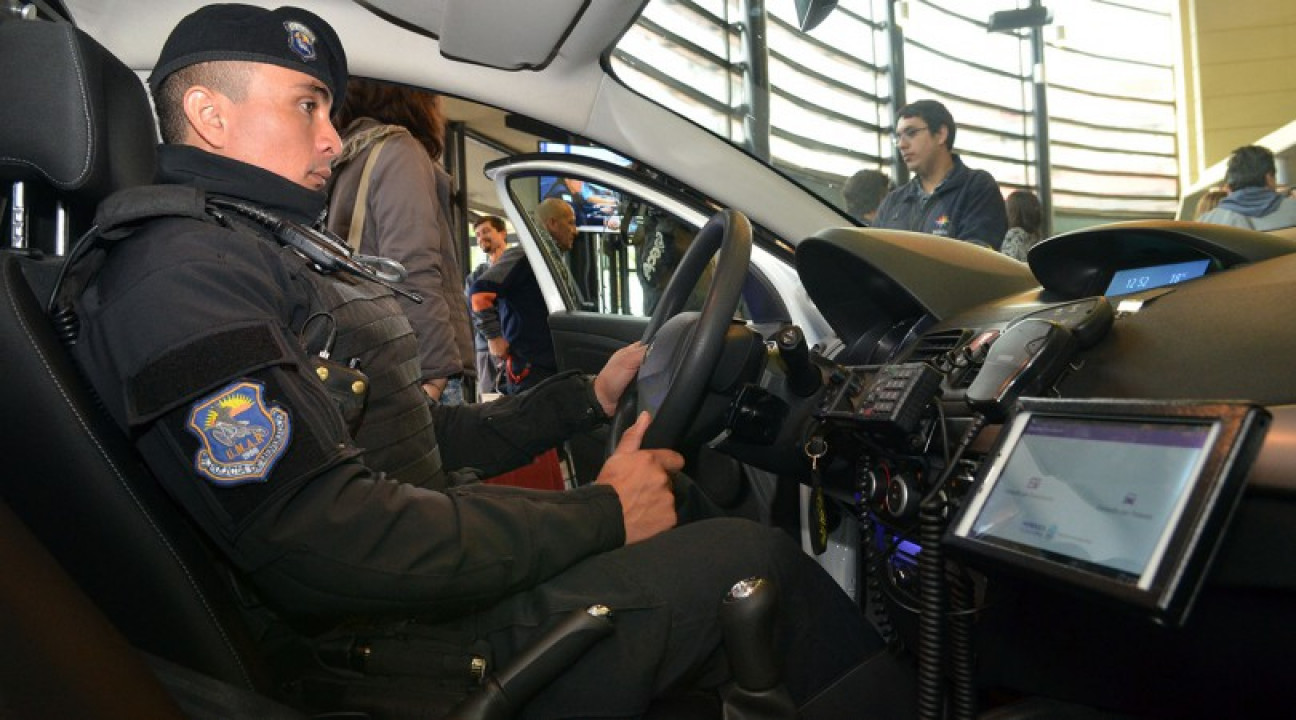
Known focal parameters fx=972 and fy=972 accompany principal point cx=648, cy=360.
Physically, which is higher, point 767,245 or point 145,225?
point 145,225

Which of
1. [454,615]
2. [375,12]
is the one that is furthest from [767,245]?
[454,615]

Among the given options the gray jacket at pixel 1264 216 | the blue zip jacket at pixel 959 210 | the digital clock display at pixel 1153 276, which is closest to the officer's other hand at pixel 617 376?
the digital clock display at pixel 1153 276

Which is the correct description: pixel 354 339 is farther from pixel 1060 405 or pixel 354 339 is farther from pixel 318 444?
pixel 1060 405

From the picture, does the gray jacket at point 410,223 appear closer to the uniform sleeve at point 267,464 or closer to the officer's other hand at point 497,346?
the uniform sleeve at point 267,464

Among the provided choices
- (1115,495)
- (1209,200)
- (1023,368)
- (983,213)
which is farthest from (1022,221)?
(1115,495)

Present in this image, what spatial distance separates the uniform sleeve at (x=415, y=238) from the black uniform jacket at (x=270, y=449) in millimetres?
1352

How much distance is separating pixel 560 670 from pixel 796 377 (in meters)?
0.70

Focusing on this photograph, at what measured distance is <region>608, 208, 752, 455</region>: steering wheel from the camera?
1.41m

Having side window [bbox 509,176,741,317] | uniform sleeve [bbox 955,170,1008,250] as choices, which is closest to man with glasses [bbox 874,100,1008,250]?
uniform sleeve [bbox 955,170,1008,250]

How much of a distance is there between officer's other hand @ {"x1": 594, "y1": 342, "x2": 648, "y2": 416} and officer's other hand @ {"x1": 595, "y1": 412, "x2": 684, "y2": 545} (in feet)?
1.34

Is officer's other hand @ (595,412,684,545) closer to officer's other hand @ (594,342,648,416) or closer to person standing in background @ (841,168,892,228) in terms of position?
officer's other hand @ (594,342,648,416)

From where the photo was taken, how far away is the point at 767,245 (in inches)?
93.6

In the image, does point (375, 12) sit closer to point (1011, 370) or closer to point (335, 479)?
point (335, 479)

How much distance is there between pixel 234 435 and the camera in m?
1.00
